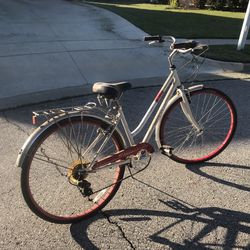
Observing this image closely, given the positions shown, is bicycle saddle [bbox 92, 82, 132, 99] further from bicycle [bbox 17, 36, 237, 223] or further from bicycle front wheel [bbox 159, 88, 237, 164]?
bicycle front wheel [bbox 159, 88, 237, 164]

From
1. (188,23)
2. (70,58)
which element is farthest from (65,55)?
(188,23)

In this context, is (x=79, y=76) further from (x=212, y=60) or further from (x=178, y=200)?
(x=178, y=200)

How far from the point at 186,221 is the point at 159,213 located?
0.24 metres

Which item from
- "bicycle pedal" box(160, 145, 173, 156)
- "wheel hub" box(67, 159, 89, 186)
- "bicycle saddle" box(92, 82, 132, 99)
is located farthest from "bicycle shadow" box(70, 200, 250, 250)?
"bicycle saddle" box(92, 82, 132, 99)

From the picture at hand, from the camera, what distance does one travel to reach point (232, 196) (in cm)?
377

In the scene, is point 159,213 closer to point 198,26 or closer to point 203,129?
point 203,129

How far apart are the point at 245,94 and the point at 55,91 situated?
2.89 m

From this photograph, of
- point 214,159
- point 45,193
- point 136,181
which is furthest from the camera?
point 214,159

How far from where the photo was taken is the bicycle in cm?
303

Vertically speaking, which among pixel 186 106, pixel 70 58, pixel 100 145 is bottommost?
pixel 70 58

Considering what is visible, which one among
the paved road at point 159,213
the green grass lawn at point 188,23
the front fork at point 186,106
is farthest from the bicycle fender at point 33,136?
the green grass lawn at point 188,23

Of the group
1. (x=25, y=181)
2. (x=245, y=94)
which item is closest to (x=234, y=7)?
(x=245, y=94)

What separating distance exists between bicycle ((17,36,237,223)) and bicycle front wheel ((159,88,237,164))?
11mm

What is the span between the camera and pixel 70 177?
3.28 metres
